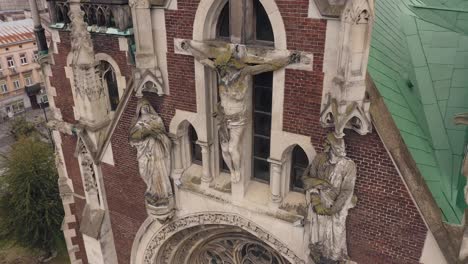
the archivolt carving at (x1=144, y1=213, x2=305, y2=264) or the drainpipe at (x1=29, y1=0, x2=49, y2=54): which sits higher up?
the drainpipe at (x1=29, y1=0, x2=49, y2=54)

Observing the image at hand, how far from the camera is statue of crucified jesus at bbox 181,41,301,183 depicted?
7203 mm

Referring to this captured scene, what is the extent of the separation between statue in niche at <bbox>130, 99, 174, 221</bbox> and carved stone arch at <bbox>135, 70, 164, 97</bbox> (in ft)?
0.97

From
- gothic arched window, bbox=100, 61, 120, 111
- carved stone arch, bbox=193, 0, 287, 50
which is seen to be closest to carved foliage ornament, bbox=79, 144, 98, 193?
gothic arched window, bbox=100, 61, 120, 111

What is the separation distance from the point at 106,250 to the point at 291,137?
23.0 ft

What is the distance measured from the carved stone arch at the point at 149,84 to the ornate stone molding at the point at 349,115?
146 inches

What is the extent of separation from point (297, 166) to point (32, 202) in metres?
18.0

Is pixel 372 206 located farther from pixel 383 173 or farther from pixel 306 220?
pixel 306 220

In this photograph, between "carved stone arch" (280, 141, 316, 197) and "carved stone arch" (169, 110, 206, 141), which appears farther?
"carved stone arch" (169, 110, 206, 141)

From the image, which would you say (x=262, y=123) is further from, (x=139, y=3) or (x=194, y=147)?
(x=139, y=3)

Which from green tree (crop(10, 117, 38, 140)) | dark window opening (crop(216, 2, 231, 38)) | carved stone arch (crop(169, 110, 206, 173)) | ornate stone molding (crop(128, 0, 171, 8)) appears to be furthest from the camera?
green tree (crop(10, 117, 38, 140))

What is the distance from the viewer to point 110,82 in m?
11.5

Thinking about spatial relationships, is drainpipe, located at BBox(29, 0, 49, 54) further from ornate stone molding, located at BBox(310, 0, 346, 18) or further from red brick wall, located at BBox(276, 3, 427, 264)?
ornate stone molding, located at BBox(310, 0, 346, 18)

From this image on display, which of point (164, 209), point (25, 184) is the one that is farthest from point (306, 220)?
point (25, 184)

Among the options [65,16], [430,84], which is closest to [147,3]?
[65,16]
